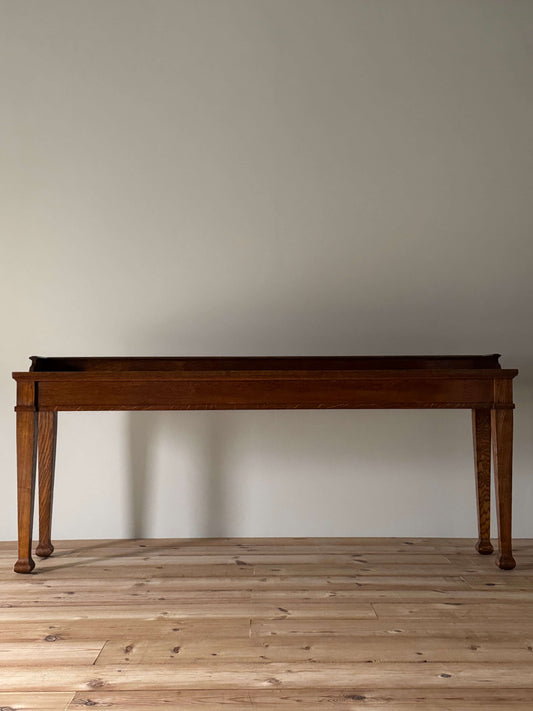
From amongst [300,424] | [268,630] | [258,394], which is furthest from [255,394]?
[268,630]

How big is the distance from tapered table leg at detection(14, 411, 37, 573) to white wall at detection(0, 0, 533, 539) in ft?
1.71

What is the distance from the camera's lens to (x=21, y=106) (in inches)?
114

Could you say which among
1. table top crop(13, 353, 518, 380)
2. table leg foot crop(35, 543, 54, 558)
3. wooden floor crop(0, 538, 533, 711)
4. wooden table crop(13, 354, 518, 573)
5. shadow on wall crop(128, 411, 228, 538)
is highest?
table top crop(13, 353, 518, 380)

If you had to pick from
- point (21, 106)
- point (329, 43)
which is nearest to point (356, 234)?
point (329, 43)

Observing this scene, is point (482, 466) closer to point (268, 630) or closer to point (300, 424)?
point (300, 424)

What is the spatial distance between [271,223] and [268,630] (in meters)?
1.73

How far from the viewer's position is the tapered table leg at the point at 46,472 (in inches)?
101

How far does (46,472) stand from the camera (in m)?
2.57

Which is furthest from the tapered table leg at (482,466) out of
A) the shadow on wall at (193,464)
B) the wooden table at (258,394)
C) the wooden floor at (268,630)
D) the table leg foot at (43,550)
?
the table leg foot at (43,550)

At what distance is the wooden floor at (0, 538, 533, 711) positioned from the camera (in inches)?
54.6

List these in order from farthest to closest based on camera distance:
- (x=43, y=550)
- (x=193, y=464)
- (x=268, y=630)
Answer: (x=193, y=464) → (x=43, y=550) → (x=268, y=630)

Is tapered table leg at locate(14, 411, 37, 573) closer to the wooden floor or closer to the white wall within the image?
the wooden floor

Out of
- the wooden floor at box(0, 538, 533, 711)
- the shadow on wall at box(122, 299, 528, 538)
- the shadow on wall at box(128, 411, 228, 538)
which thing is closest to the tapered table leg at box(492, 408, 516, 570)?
the wooden floor at box(0, 538, 533, 711)

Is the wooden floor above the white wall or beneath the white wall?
beneath
